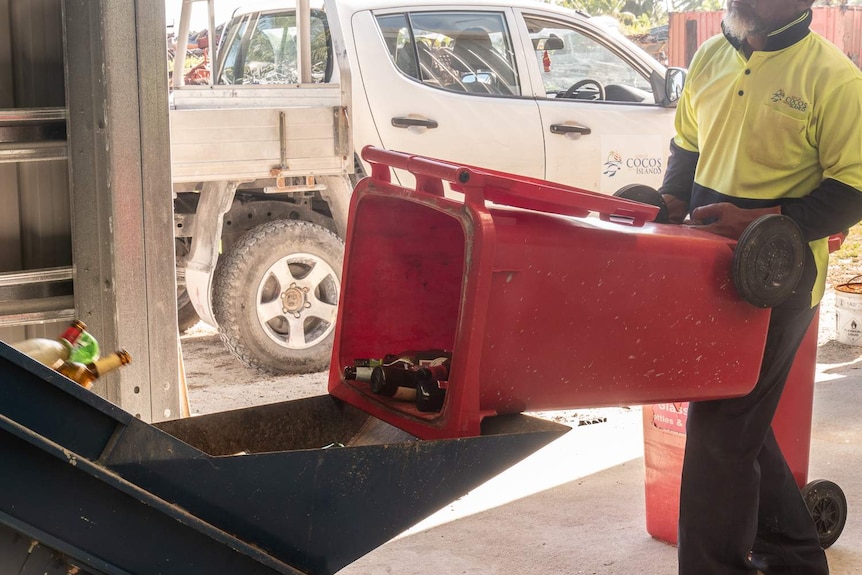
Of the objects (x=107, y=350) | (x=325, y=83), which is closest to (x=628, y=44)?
(x=325, y=83)

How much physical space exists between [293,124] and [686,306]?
3.94 m

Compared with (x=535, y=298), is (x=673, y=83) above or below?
above

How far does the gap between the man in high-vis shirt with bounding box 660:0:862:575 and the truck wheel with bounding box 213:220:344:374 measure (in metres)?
3.53

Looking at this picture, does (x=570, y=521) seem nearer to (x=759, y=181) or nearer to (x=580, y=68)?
(x=759, y=181)

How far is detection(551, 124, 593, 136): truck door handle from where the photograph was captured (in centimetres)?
677

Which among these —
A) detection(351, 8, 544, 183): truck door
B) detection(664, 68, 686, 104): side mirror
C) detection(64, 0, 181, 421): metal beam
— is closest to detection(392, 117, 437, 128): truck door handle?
detection(351, 8, 544, 183): truck door

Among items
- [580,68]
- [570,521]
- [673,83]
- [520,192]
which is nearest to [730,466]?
[520,192]

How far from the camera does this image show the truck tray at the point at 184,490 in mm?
1784

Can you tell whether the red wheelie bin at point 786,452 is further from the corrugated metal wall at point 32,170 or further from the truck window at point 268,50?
the truck window at point 268,50

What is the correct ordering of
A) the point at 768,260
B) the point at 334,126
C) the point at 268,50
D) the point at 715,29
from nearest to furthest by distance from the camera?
the point at 768,260
the point at 334,126
the point at 268,50
the point at 715,29

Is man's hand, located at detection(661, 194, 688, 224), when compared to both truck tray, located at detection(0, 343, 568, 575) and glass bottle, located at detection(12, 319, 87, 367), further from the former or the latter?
glass bottle, located at detection(12, 319, 87, 367)

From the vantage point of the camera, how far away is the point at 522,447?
225cm

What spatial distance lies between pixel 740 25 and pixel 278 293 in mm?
3971

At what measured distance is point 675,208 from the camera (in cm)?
345
